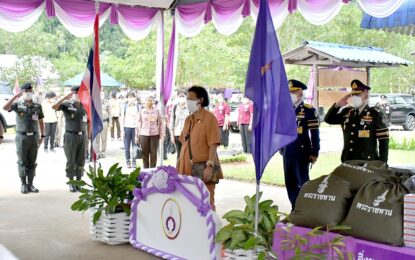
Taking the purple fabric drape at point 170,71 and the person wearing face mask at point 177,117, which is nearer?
the purple fabric drape at point 170,71

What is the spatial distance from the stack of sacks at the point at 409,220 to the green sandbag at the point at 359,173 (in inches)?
10.7

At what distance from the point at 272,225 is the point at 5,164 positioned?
9.78m

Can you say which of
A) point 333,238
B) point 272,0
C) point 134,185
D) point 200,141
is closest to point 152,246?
point 134,185

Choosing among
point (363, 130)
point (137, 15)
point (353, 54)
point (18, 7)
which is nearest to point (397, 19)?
point (363, 130)

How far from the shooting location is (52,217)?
21.9ft

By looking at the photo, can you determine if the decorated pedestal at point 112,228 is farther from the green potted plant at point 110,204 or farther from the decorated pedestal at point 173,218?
the decorated pedestal at point 173,218

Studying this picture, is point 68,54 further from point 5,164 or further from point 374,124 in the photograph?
point 374,124

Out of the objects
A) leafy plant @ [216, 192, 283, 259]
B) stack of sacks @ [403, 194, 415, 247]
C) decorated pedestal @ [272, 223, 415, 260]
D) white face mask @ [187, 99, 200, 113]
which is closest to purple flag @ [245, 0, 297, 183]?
leafy plant @ [216, 192, 283, 259]

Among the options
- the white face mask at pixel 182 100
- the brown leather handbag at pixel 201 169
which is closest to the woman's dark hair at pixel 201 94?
the brown leather handbag at pixel 201 169

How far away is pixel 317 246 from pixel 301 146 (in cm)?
327

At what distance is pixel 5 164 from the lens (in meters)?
11.9

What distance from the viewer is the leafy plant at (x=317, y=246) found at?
273 centimetres

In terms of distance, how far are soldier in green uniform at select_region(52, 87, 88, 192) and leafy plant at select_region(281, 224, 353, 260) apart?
5.67 metres

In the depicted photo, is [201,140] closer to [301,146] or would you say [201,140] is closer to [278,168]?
[301,146]
